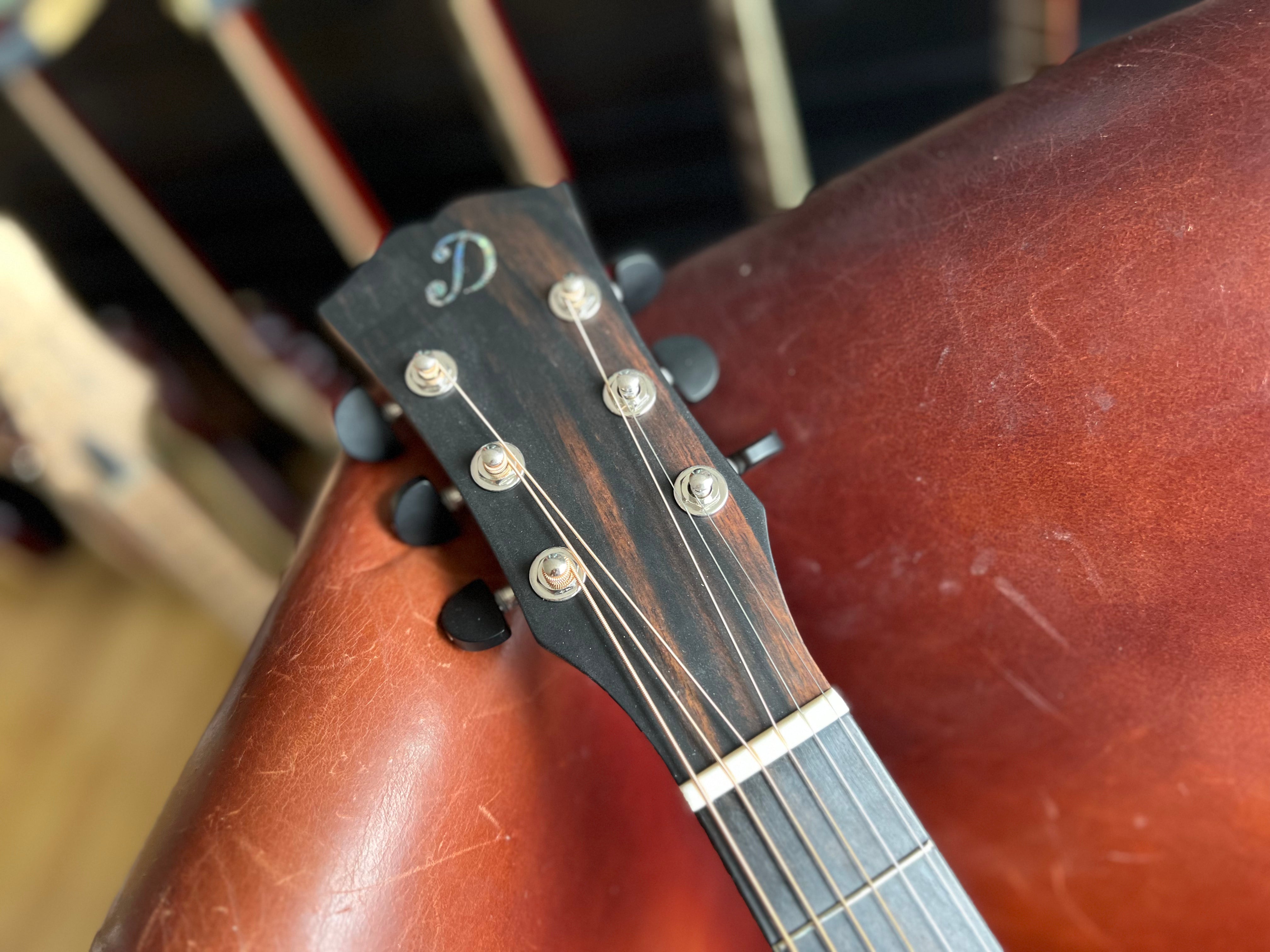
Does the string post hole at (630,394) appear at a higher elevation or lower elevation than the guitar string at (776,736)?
higher

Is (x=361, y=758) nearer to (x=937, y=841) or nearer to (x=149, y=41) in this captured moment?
(x=937, y=841)

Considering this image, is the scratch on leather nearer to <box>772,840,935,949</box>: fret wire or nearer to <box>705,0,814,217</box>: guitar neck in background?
<box>772,840,935,949</box>: fret wire

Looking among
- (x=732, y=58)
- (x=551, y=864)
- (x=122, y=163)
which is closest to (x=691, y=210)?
(x=732, y=58)

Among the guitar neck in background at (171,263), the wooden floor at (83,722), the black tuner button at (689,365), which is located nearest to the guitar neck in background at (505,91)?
the guitar neck in background at (171,263)

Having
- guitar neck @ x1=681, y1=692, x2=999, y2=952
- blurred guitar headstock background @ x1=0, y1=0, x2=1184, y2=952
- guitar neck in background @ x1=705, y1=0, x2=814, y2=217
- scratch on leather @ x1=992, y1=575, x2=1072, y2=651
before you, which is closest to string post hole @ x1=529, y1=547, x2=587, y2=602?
guitar neck @ x1=681, y1=692, x2=999, y2=952

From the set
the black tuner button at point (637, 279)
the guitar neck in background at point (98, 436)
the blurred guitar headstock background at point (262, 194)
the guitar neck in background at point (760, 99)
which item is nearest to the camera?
the black tuner button at point (637, 279)

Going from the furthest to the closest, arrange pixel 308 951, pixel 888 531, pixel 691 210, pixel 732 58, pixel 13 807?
pixel 691 210
pixel 13 807
pixel 732 58
pixel 888 531
pixel 308 951

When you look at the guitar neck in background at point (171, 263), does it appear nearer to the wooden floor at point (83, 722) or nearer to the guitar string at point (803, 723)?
the wooden floor at point (83, 722)

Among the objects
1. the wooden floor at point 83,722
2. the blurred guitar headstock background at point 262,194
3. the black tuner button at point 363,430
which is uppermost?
the black tuner button at point 363,430

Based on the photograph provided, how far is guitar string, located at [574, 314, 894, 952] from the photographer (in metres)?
0.40

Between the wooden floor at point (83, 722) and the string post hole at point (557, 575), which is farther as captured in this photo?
the wooden floor at point (83, 722)

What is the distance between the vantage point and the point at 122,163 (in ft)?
3.55

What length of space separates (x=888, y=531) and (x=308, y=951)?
0.35 m

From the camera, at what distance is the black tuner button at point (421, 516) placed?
1.48ft
